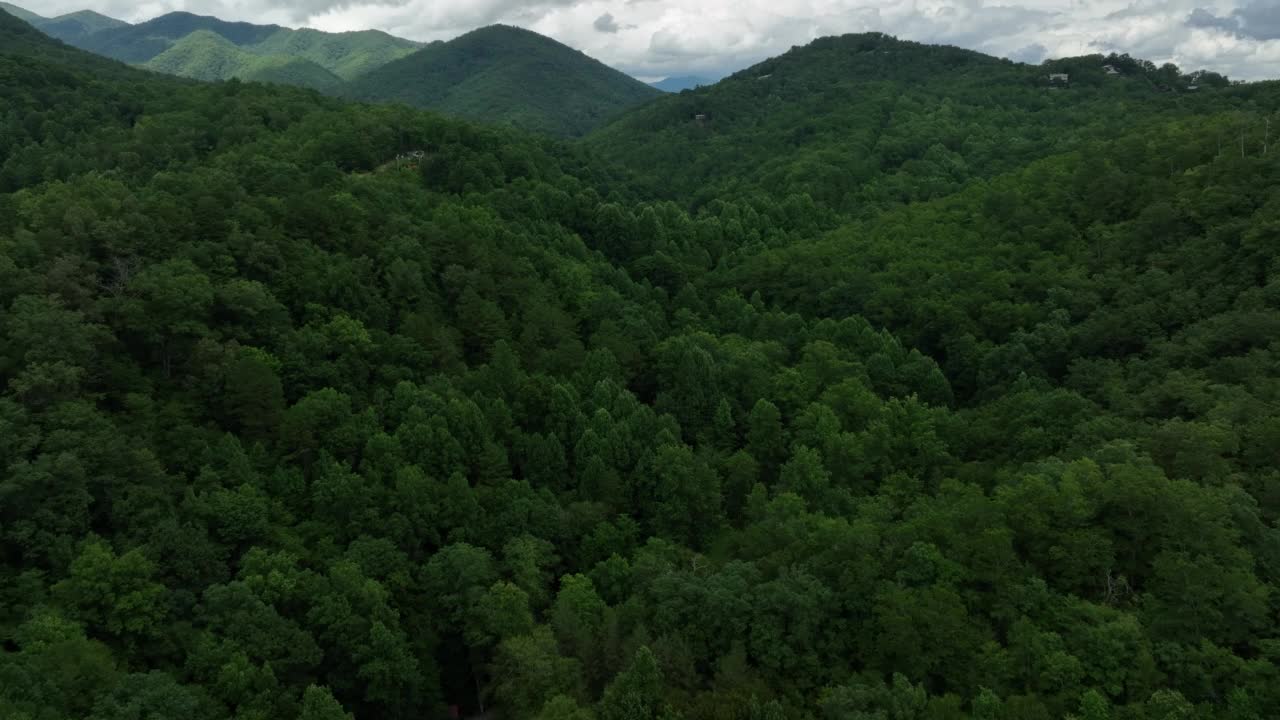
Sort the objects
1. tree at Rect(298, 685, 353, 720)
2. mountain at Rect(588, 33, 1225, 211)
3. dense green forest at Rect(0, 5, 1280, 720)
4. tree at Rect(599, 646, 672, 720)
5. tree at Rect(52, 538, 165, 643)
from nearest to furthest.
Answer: tree at Rect(599, 646, 672, 720)
tree at Rect(298, 685, 353, 720)
tree at Rect(52, 538, 165, 643)
dense green forest at Rect(0, 5, 1280, 720)
mountain at Rect(588, 33, 1225, 211)

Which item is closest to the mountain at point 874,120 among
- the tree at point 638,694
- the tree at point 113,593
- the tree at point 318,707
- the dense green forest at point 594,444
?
the dense green forest at point 594,444

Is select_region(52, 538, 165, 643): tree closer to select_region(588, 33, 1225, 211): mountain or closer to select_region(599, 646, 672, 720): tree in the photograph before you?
select_region(599, 646, 672, 720): tree

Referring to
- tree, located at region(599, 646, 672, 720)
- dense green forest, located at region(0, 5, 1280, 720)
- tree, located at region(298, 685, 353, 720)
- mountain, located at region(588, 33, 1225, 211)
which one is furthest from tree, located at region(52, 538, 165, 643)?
mountain, located at region(588, 33, 1225, 211)

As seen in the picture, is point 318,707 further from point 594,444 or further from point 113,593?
point 594,444

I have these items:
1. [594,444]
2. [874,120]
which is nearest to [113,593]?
[594,444]

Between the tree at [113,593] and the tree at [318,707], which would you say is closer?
the tree at [318,707]

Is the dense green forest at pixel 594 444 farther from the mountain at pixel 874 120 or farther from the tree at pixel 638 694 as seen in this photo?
the mountain at pixel 874 120

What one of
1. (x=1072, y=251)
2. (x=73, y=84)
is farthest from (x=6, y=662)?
(x=73, y=84)

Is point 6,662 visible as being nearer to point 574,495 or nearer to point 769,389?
point 574,495
